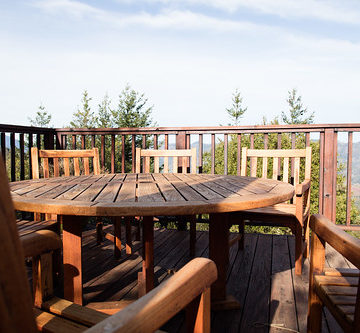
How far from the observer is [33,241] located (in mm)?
748

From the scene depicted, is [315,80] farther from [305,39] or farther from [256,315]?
[256,315]

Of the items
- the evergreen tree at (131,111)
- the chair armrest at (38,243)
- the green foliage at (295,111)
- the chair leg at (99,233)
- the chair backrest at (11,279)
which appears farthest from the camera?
the green foliage at (295,111)

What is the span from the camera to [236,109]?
110 feet

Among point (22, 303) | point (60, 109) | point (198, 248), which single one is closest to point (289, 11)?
point (60, 109)

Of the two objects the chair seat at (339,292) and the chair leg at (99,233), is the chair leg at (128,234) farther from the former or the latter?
the chair seat at (339,292)

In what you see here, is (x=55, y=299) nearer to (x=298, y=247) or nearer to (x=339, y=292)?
(x=339, y=292)

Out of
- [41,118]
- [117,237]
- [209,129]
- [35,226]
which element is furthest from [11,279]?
[41,118]

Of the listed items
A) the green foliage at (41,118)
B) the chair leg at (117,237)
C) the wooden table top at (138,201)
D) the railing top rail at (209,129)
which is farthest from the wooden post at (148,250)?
the green foliage at (41,118)

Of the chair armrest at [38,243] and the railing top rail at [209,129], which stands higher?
the railing top rail at [209,129]

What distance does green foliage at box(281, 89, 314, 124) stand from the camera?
1323 inches

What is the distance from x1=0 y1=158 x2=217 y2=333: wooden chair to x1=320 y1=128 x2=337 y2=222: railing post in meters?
2.91

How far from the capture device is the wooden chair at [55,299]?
0.34 metres

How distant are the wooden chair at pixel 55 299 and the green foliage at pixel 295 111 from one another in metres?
35.0

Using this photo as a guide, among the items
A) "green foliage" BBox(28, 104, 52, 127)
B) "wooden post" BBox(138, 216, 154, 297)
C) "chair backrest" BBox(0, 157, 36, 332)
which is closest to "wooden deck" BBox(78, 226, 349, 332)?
"wooden post" BBox(138, 216, 154, 297)
